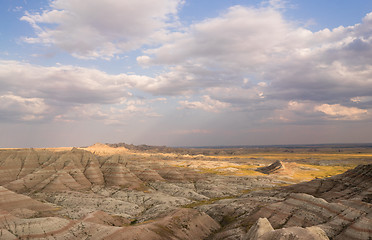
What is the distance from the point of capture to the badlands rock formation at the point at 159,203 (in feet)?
Answer: 145

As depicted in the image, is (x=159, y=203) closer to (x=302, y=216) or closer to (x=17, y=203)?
(x=17, y=203)

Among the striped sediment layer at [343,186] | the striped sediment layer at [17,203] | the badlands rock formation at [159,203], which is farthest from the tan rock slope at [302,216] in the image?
the striped sediment layer at [17,203]

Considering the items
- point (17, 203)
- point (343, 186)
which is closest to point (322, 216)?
point (343, 186)

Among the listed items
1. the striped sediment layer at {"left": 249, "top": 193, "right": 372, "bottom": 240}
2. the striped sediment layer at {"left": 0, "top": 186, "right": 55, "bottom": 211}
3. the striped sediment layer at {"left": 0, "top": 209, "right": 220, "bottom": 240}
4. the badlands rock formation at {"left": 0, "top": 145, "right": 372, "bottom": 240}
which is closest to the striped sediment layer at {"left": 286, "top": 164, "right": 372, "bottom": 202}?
the badlands rock formation at {"left": 0, "top": 145, "right": 372, "bottom": 240}

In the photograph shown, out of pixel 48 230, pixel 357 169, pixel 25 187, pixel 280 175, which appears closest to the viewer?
pixel 48 230

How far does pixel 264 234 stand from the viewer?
34.8 m

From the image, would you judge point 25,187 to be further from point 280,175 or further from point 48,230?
point 280,175

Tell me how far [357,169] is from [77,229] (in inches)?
3648

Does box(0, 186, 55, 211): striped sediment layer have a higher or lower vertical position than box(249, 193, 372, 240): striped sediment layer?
lower

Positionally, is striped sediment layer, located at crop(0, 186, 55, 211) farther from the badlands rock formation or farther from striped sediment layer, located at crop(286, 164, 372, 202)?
striped sediment layer, located at crop(286, 164, 372, 202)

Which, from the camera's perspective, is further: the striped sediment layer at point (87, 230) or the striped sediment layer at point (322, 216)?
the striped sediment layer at point (322, 216)

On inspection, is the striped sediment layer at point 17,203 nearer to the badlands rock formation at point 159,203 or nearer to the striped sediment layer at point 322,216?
the badlands rock formation at point 159,203

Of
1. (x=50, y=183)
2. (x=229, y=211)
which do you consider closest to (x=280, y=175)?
(x=229, y=211)

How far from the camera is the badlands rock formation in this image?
4419 centimetres
